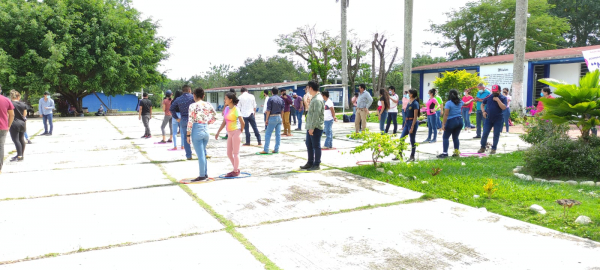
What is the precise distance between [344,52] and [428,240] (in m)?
26.7

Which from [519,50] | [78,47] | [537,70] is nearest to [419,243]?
[519,50]

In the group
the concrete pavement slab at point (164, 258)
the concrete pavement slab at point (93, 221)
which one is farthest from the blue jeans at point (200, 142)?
the concrete pavement slab at point (164, 258)

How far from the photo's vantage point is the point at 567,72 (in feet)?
74.9

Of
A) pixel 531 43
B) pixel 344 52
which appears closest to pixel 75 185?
pixel 344 52

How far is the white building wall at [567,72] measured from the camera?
2234 centimetres

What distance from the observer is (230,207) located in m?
5.31

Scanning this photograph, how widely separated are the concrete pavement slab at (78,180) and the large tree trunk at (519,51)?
639 inches

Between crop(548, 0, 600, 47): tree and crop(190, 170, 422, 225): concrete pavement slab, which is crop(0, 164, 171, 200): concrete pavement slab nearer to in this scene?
crop(190, 170, 422, 225): concrete pavement slab

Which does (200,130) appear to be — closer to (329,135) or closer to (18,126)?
(329,135)

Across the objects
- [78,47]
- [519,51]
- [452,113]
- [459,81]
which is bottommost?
[452,113]


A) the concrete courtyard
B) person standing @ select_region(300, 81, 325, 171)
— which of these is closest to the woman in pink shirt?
person standing @ select_region(300, 81, 325, 171)

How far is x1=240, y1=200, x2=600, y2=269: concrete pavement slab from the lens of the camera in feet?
11.6

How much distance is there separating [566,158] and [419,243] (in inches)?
163

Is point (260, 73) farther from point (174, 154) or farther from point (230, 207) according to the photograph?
point (230, 207)
